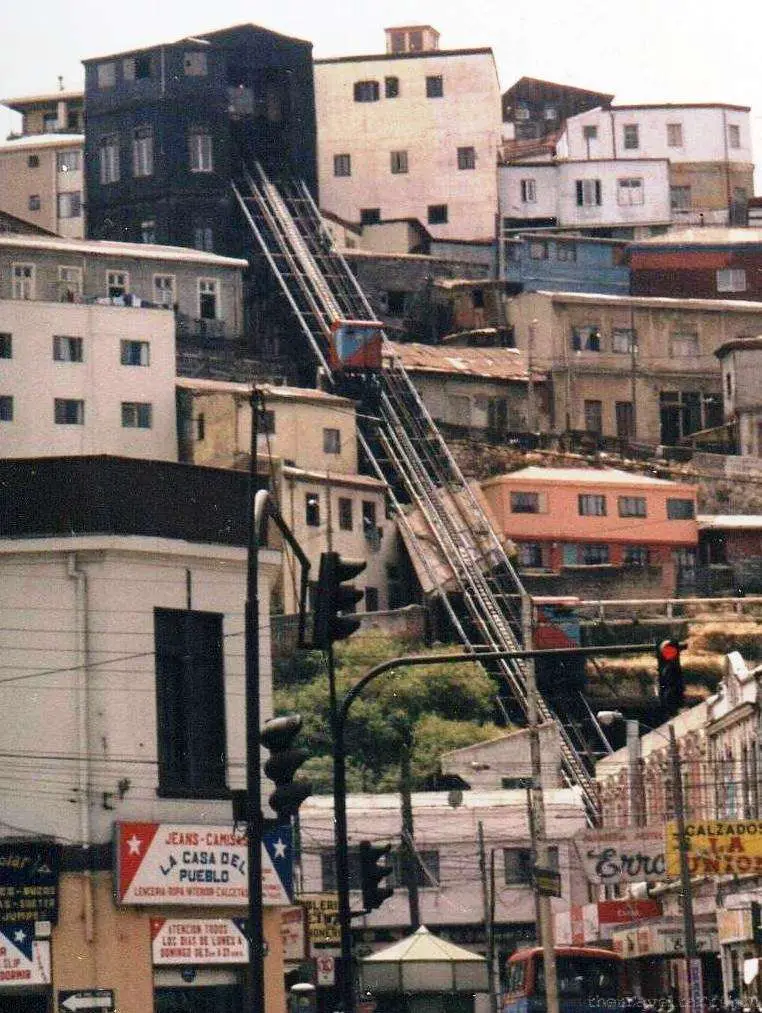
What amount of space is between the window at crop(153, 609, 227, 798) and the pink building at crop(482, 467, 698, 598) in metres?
85.7

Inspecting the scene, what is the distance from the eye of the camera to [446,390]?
140 metres

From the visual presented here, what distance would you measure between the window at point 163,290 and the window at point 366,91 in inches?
1195

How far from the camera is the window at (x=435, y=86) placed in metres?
165

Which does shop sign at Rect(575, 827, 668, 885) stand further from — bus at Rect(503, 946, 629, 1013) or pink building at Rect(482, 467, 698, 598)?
pink building at Rect(482, 467, 698, 598)

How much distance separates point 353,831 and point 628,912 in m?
22.1

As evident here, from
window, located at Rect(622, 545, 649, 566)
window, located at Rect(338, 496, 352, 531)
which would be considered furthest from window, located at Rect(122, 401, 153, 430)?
window, located at Rect(622, 545, 649, 566)

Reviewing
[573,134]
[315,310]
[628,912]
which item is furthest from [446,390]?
[628,912]

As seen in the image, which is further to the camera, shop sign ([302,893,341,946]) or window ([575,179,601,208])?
window ([575,179,601,208])

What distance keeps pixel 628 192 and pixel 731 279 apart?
14.0m

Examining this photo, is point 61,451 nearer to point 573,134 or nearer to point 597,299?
point 597,299

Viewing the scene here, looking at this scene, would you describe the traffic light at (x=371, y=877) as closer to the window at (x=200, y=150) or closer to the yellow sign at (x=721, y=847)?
the yellow sign at (x=721, y=847)

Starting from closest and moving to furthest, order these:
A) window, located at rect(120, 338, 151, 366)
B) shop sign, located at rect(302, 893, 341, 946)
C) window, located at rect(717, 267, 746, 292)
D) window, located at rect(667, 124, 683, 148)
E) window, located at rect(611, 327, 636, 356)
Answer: shop sign, located at rect(302, 893, 341, 946), window, located at rect(120, 338, 151, 366), window, located at rect(611, 327, 636, 356), window, located at rect(717, 267, 746, 292), window, located at rect(667, 124, 683, 148)

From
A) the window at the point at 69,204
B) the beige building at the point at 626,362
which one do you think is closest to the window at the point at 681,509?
the beige building at the point at 626,362

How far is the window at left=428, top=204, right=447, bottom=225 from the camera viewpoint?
164000 mm
